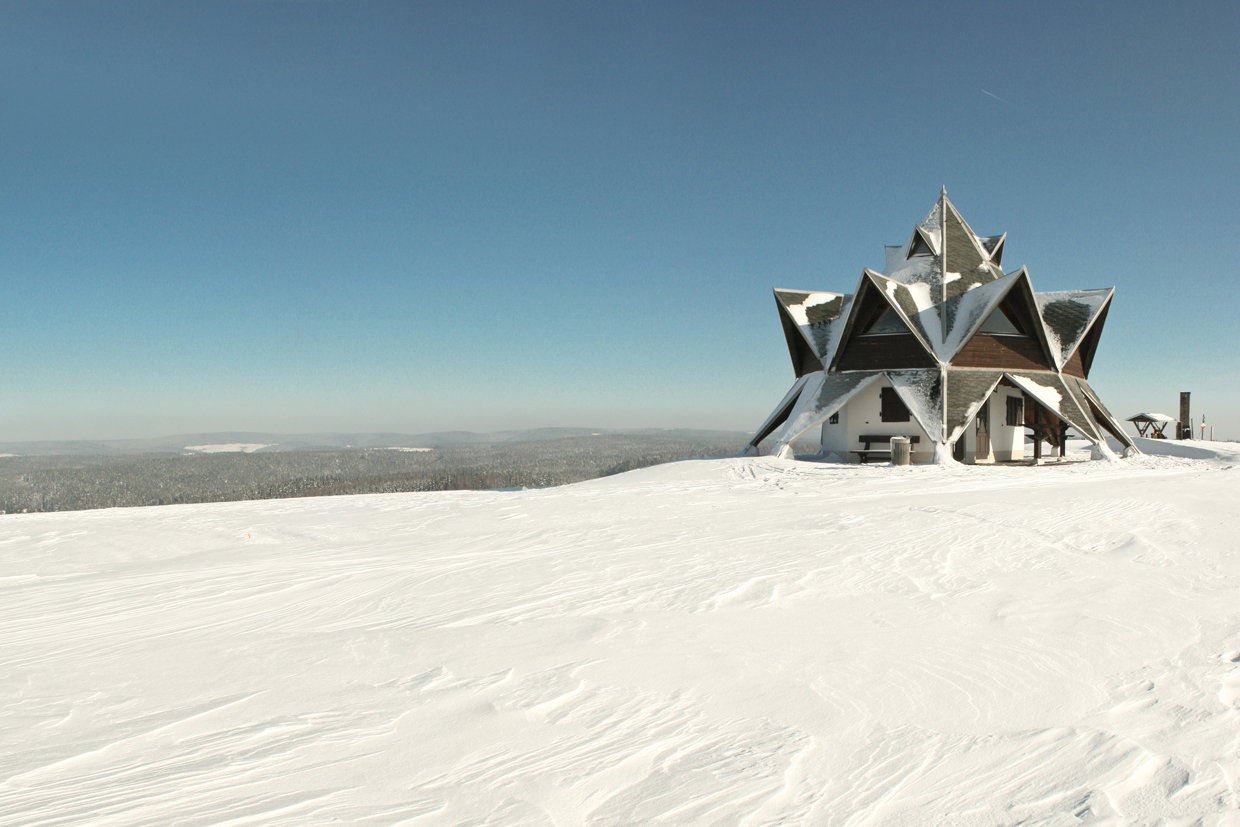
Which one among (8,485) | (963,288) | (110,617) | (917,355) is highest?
(963,288)

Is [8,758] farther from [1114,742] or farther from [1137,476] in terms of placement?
[1137,476]

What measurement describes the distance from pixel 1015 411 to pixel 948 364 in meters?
4.93

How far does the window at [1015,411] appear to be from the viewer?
25531mm

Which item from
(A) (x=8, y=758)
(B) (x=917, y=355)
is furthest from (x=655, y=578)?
(B) (x=917, y=355)

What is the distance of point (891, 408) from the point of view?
24.6 m

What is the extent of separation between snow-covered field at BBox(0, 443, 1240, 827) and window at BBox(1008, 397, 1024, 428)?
16.8 m

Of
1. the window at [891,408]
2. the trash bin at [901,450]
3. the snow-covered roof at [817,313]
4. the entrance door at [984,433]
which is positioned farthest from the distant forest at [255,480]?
the trash bin at [901,450]

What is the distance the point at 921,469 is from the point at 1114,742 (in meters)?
16.5

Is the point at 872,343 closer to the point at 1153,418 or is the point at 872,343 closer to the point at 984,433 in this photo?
the point at 984,433

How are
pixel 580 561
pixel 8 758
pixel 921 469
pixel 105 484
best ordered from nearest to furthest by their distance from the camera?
pixel 8 758 < pixel 580 561 < pixel 921 469 < pixel 105 484

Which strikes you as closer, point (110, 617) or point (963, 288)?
point (110, 617)

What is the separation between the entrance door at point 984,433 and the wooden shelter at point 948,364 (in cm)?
4

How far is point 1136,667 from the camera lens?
473 centimetres

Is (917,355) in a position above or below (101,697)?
above
